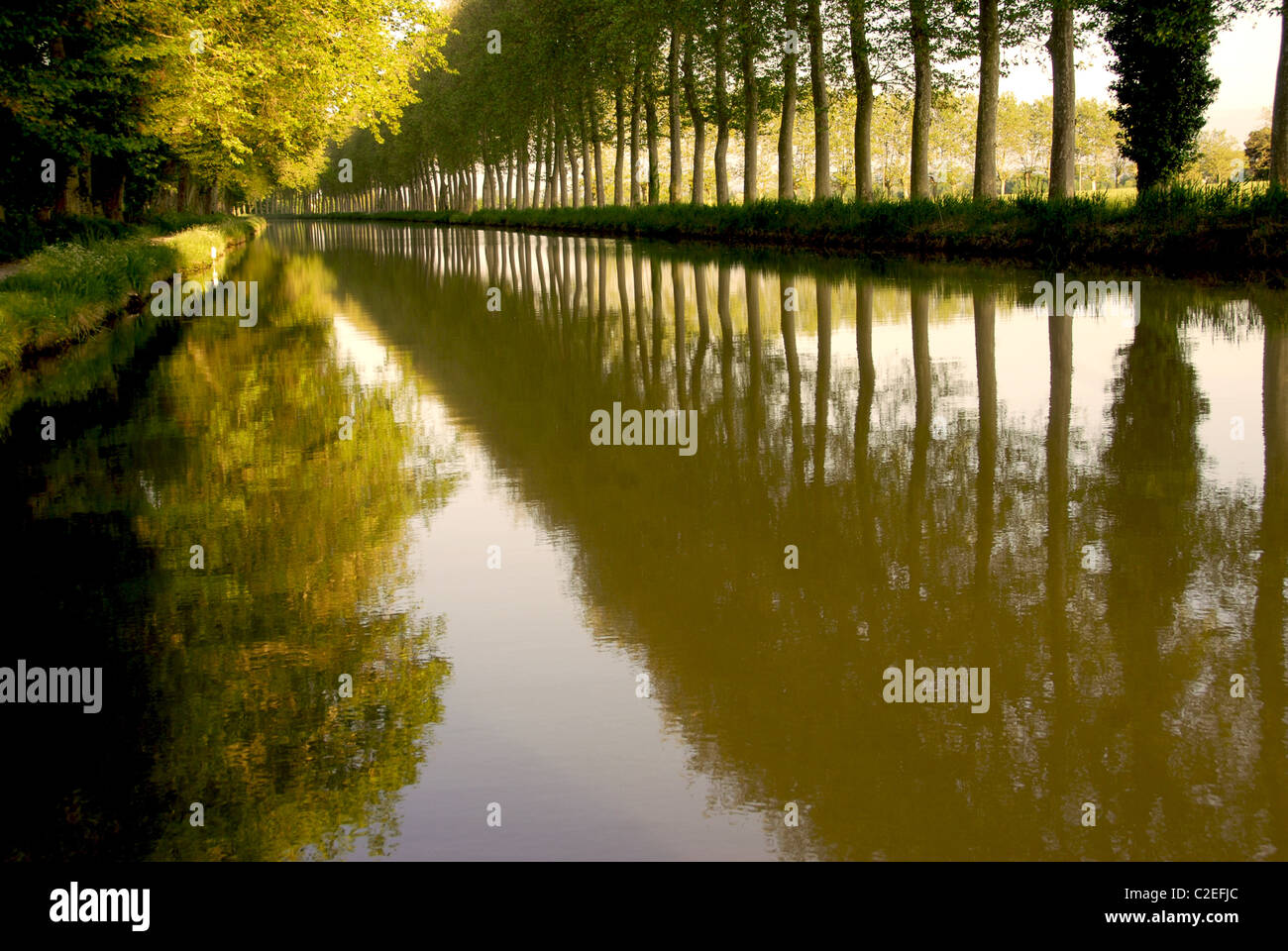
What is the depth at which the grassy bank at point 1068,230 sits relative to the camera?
907 inches

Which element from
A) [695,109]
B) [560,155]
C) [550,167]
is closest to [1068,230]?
[695,109]

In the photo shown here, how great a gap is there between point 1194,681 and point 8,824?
425 centimetres

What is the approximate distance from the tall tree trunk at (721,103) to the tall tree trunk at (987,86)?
17.3m

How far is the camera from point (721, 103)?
53219 mm

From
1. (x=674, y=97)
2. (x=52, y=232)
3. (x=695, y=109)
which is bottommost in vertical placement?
(x=52, y=232)

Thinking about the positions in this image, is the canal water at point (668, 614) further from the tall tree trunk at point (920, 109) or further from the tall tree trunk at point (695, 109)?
the tall tree trunk at point (695, 109)

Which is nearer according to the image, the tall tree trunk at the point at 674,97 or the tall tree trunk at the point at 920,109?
the tall tree trunk at the point at 920,109

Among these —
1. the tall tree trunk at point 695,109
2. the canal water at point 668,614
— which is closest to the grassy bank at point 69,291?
the canal water at point 668,614

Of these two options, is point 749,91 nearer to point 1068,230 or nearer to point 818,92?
point 818,92

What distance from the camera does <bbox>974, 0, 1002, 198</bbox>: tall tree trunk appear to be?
1298 inches

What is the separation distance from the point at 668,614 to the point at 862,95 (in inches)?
1459

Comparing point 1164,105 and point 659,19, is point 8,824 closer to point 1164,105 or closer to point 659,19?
point 1164,105

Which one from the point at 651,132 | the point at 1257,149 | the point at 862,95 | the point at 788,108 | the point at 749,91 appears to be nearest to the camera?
the point at 862,95

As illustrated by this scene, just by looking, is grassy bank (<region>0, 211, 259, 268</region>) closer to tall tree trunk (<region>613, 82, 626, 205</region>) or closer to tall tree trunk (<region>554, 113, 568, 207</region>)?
tall tree trunk (<region>613, 82, 626, 205</region>)
